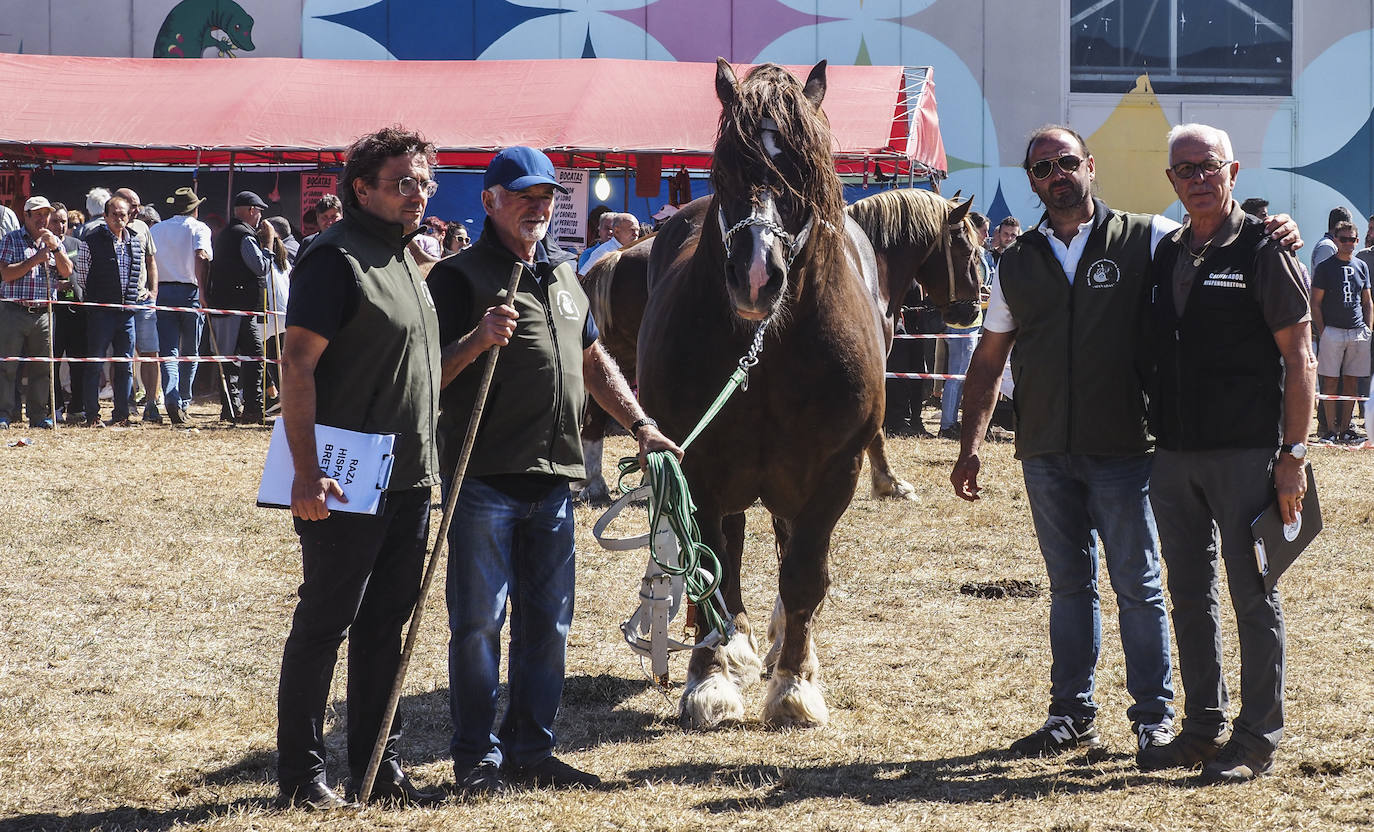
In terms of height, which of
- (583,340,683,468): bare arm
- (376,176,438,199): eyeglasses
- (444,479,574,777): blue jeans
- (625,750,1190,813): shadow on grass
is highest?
(376,176,438,199): eyeglasses

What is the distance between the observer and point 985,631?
590 centimetres

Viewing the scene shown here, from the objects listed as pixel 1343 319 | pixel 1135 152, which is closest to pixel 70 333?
pixel 1343 319

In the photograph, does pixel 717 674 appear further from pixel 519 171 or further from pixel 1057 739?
pixel 519 171

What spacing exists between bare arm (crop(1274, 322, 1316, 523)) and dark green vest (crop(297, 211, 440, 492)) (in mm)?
2438

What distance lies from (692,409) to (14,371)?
32.5 feet

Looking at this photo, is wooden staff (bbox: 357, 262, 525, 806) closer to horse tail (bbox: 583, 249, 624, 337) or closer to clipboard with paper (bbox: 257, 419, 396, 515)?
clipboard with paper (bbox: 257, 419, 396, 515)

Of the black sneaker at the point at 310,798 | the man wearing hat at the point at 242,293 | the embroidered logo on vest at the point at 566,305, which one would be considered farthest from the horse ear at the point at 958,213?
the man wearing hat at the point at 242,293

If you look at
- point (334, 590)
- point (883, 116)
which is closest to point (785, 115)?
point (334, 590)

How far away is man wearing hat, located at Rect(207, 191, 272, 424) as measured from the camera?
13.1 m

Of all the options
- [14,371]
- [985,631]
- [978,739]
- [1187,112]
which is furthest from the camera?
[1187,112]

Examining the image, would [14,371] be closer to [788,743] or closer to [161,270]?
[161,270]

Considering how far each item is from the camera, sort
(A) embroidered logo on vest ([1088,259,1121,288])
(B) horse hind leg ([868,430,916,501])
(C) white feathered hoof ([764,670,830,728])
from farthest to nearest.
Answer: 1. (B) horse hind leg ([868,430,916,501])
2. (C) white feathered hoof ([764,670,830,728])
3. (A) embroidered logo on vest ([1088,259,1121,288])

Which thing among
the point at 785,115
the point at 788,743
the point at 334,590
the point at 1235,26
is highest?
the point at 1235,26

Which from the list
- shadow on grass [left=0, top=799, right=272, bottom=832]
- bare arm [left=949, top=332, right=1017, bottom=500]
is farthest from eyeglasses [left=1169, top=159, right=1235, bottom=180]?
shadow on grass [left=0, top=799, right=272, bottom=832]
